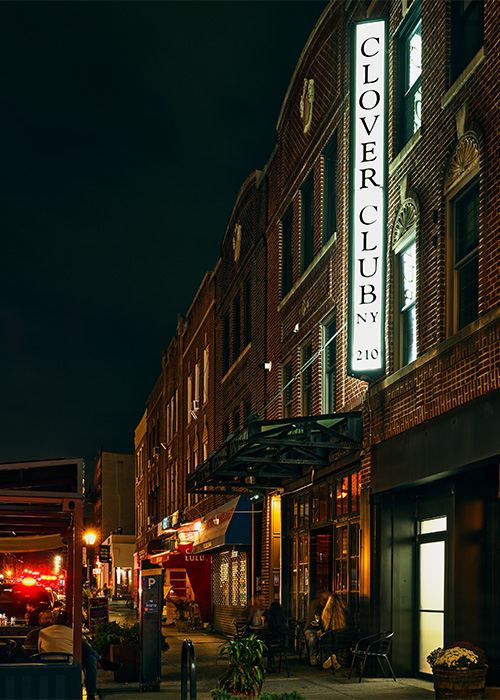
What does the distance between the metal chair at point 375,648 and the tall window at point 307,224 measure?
9.12m

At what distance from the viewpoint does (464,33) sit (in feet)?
44.7

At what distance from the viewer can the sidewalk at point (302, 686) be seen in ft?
43.9

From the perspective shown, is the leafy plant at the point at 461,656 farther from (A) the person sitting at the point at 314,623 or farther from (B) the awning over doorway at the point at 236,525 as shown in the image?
(B) the awning over doorway at the point at 236,525

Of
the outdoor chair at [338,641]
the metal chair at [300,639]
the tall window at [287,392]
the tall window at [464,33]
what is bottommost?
the metal chair at [300,639]

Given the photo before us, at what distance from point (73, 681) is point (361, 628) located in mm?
7789

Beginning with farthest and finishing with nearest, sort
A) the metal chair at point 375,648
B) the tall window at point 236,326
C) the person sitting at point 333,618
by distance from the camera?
the tall window at point 236,326
the person sitting at point 333,618
the metal chair at point 375,648

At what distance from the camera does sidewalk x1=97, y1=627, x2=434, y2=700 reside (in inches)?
527

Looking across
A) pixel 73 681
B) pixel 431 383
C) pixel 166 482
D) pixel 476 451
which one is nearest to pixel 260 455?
pixel 431 383

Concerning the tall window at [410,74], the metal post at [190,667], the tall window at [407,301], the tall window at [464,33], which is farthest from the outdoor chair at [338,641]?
the tall window at [464,33]

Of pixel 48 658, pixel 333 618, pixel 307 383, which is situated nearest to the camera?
pixel 48 658

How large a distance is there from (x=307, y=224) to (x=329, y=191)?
2.01 meters

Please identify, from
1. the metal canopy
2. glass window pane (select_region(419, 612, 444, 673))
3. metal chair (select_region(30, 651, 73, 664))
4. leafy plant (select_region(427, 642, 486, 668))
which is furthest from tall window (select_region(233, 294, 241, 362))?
metal chair (select_region(30, 651, 73, 664))

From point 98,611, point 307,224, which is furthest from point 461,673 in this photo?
point 98,611

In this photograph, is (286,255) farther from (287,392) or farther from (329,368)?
(329,368)
